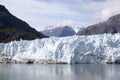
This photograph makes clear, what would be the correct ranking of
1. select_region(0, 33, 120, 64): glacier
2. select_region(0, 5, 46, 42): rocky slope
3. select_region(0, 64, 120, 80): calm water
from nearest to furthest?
select_region(0, 64, 120, 80): calm water, select_region(0, 33, 120, 64): glacier, select_region(0, 5, 46, 42): rocky slope

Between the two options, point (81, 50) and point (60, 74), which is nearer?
point (60, 74)

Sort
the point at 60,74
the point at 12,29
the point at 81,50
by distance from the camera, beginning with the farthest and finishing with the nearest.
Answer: the point at 12,29 → the point at 81,50 → the point at 60,74

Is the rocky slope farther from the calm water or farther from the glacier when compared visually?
the calm water

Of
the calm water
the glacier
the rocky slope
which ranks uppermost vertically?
the rocky slope

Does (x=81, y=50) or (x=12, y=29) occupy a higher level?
(x=12, y=29)

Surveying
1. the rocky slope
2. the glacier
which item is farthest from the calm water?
the rocky slope

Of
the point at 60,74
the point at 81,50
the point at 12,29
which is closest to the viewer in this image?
the point at 60,74

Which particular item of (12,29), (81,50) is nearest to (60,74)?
(81,50)

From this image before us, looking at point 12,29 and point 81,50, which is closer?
point 81,50

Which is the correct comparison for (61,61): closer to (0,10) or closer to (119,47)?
(119,47)

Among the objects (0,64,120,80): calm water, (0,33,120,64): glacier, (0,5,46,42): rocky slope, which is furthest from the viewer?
(0,5,46,42): rocky slope

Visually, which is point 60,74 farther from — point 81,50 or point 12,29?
point 12,29

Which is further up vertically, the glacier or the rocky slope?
the rocky slope

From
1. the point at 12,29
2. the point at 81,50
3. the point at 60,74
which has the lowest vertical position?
the point at 60,74
